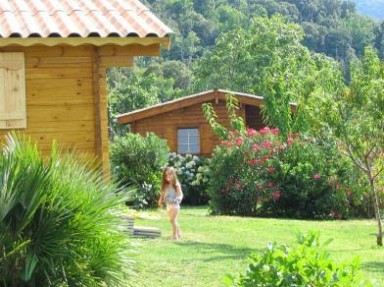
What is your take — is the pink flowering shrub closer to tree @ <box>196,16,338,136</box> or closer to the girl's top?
the girl's top

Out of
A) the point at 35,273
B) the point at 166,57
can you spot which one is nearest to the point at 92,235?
the point at 35,273

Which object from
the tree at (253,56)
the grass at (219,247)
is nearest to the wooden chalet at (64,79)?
the grass at (219,247)

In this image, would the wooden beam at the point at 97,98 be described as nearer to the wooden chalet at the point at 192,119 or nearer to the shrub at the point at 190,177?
the shrub at the point at 190,177

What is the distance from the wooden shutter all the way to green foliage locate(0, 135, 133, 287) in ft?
7.62

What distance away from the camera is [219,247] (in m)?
13.1

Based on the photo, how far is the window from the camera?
29.2m

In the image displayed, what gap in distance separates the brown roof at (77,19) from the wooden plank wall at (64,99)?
0.41 meters

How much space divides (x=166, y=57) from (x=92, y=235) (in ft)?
296

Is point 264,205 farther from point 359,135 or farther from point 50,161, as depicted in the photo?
point 50,161

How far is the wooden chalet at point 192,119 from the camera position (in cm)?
2900

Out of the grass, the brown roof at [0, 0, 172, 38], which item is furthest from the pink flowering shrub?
the brown roof at [0, 0, 172, 38]

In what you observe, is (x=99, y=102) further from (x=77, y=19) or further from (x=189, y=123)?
(x=189, y=123)

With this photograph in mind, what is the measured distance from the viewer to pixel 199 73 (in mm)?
64000

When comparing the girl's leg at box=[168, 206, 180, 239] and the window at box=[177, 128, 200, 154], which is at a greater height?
the window at box=[177, 128, 200, 154]
